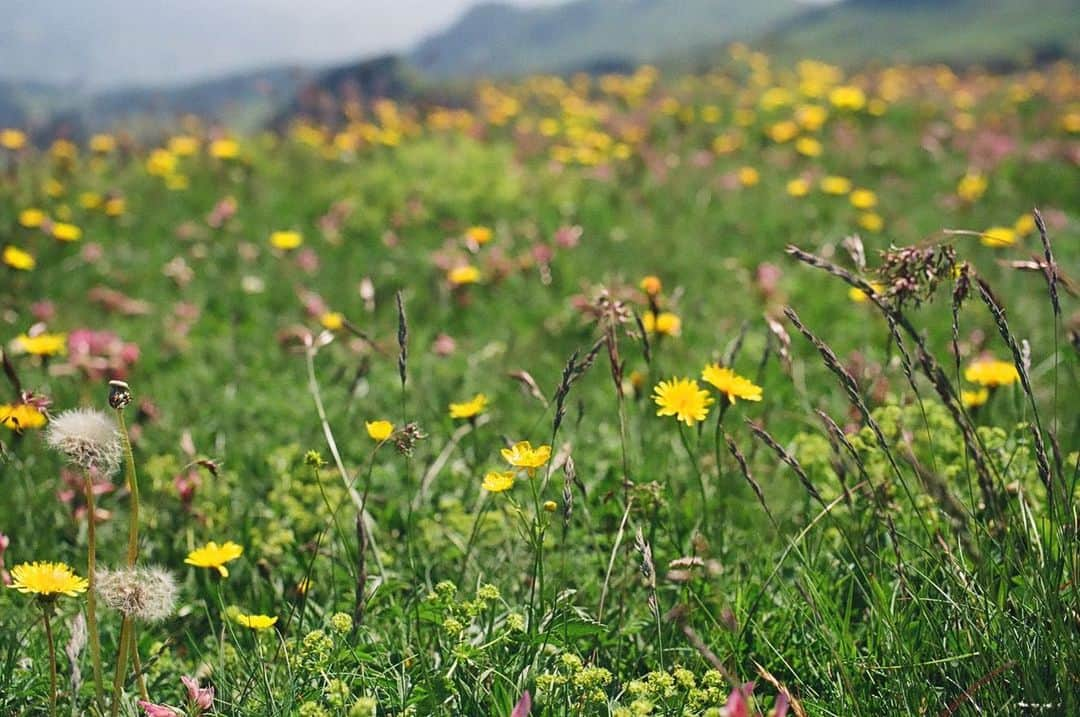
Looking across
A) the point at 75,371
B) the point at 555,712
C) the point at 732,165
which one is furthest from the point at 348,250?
the point at 555,712

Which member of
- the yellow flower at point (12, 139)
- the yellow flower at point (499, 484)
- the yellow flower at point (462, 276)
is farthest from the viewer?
the yellow flower at point (12, 139)

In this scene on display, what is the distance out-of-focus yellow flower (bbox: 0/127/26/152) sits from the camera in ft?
25.3

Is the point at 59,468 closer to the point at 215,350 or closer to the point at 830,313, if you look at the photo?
the point at 215,350

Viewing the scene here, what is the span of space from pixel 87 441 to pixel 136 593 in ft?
1.00

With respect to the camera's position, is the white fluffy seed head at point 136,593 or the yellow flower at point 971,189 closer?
the white fluffy seed head at point 136,593

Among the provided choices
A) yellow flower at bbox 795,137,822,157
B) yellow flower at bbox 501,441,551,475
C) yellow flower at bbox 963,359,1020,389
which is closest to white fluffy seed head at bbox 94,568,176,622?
yellow flower at bbox 501,441,551,475

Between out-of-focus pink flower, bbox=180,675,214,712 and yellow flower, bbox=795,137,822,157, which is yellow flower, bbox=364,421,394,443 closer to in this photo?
out-of-focus pink flower, bbox=180,675,214,712

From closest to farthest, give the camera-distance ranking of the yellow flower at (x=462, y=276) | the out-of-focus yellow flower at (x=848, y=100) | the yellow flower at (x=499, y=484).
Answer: the yellow flower at (x=499, y=484) → the yellow flower at (x=462, y=276) → the out-of-focus yellow flower at (x=848, y=100)

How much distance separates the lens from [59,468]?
134 inches

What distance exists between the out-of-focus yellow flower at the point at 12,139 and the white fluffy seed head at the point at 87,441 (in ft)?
24.0

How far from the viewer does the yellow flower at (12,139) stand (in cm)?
770

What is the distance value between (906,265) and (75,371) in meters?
3.65

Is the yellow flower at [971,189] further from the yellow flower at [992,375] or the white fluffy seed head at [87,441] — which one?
the white fluffy seed head at [87,441]

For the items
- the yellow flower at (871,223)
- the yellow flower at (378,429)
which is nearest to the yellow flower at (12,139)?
the yellow flower at (871,223)
